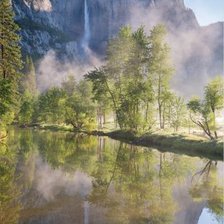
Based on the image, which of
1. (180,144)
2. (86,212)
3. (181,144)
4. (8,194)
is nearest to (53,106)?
(180,144)

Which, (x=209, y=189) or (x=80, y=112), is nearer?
(x=209, y=189)

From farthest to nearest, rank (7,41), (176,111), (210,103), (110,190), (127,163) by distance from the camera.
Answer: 1. (176,111)
2. (7,41)
3. (210,103)
4. (127,163)
5. (110,190)

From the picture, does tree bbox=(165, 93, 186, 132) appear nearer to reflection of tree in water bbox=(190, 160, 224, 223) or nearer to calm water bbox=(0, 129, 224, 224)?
calm water bbox=(0, 129, 224, 224)

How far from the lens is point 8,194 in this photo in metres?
19.9

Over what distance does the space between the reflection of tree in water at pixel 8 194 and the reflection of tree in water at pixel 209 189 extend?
29.8 feet

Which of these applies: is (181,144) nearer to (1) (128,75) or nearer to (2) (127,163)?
(2) (127,163)

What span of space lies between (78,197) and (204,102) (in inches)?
1260

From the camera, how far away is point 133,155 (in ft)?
127

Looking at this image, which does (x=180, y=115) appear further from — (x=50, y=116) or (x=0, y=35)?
(x=50, y=116)

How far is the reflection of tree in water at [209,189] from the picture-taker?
18.2 meters

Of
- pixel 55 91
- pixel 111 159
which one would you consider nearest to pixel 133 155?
pixel 111 159

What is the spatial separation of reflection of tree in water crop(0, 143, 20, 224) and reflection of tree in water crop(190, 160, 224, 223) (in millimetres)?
9097

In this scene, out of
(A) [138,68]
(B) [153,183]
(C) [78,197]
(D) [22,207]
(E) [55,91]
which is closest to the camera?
(D) [22,207]

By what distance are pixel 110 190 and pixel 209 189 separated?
6014 mm
